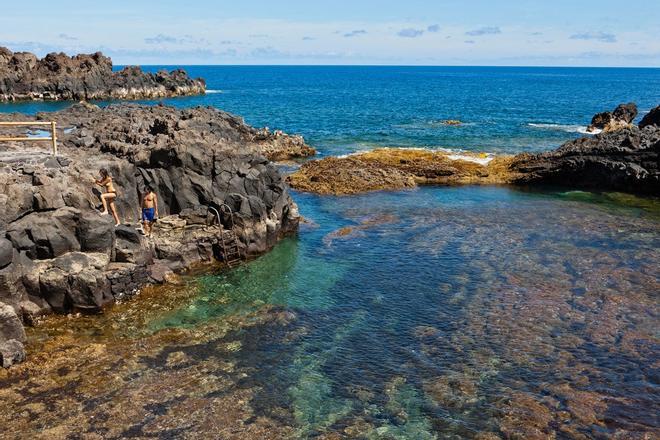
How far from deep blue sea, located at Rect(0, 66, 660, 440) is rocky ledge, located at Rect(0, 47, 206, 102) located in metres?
106

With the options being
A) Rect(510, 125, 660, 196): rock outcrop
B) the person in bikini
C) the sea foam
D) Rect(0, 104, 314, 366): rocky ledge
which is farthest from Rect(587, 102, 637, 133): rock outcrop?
the person in bikini

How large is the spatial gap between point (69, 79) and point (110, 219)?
113452 mm

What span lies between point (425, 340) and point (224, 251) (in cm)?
1194

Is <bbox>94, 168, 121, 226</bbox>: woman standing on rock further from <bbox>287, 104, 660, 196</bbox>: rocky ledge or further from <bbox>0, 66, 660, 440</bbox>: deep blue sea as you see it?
<bbox>287, 104, 660, 196</bbox>: rocky ledge

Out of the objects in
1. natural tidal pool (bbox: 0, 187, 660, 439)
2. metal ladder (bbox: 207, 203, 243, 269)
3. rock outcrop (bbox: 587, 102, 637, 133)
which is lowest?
natural tidal pool (bbox: 0, 187, 660, 439)

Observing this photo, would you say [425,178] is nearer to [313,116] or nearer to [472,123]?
[472,123]

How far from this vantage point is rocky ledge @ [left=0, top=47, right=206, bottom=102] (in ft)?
393

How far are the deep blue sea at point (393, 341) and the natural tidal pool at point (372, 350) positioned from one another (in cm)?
7

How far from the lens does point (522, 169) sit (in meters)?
50.7

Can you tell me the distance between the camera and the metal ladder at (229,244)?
94.4 ft

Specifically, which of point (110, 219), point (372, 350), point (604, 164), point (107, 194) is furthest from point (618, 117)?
point (110, 219)

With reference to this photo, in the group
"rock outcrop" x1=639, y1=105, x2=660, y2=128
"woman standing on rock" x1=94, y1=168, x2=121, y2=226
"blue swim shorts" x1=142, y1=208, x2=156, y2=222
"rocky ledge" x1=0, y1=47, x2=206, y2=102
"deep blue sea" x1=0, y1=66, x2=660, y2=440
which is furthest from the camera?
"rocky ledge" x1=0, y1=47, x2=206, y2=102

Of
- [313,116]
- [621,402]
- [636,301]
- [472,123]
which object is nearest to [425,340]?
[621,402]

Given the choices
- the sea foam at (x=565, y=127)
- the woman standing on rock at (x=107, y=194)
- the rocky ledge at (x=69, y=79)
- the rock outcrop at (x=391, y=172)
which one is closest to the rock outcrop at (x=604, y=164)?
the rock outcrop at (x=391, y=172)
